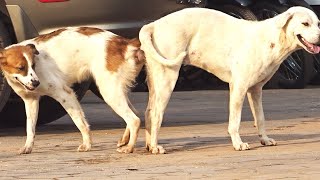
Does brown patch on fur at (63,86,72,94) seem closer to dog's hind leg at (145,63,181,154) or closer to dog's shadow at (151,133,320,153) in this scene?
dog's hind leg at (145,63,181,154)

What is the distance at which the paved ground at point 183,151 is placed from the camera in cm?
740

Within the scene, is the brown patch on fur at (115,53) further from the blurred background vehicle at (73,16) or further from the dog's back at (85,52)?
the blurred background vehicle at (73,16)

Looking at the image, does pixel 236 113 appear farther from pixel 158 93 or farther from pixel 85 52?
pixel 85 52

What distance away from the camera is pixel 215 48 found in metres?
8.63

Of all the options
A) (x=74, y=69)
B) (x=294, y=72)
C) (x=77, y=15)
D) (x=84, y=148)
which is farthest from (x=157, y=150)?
(x=294, y=72)

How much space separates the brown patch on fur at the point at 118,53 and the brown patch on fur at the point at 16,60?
0.65 metres

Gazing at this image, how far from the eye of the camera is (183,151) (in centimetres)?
859

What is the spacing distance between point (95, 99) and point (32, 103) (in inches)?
218

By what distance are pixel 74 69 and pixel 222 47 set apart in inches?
50.7

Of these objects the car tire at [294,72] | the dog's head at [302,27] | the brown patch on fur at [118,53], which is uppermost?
the dog's head at [302,27]

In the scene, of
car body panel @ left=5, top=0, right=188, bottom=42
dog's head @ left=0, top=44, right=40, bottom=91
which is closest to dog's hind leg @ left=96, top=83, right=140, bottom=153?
dog's head @ left=0, top=44, right=40, bottom=91

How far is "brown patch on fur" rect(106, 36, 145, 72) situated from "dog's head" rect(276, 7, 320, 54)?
47.0 inches

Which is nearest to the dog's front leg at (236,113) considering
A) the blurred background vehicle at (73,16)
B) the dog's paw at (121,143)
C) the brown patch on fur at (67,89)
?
the dog's paw at (121,143)

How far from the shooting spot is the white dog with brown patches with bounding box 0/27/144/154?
8.56 metres
